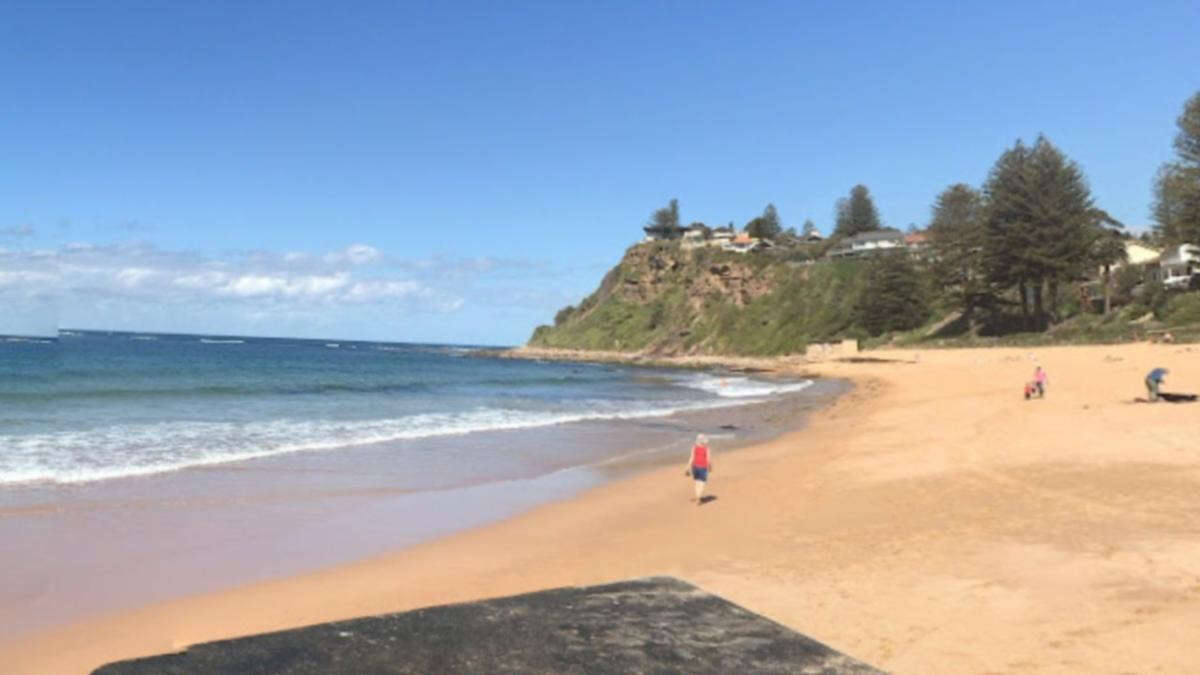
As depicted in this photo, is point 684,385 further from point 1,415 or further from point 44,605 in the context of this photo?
point 44,605

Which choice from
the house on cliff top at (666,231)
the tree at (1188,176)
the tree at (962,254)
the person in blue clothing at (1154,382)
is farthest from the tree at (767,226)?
the person in blue clothing at (1154,382)

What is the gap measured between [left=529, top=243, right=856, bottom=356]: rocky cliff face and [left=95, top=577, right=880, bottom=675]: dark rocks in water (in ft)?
277

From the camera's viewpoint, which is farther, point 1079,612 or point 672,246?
point 672,246

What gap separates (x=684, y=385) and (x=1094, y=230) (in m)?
31.8

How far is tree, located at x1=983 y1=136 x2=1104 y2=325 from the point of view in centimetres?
5406

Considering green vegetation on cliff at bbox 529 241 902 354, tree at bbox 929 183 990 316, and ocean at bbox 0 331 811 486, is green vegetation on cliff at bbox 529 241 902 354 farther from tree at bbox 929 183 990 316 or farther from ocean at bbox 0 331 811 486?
ocean at bbox 0 331 811 486

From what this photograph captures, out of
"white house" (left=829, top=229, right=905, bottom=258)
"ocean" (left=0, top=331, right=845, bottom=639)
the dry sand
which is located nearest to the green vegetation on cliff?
"white house" (left=829, top=229, right=905, bottom=258)

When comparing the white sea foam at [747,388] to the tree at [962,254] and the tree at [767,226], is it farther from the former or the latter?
the tree at [767,226]

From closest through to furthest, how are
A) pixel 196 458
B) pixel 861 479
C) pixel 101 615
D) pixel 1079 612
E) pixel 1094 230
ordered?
pixel 1079 612, pixel 101 615, pixel 861 479, pixel 196 458, pixel 1094 230

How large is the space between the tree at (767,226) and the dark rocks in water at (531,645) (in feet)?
496

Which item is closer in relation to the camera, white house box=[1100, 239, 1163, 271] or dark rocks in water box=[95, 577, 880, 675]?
dark rocks in water box=[95, 577, 880, 675]

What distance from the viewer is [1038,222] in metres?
55.4

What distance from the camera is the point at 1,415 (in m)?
24.0

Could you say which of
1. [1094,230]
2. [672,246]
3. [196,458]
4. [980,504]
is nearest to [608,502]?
[980,504]
